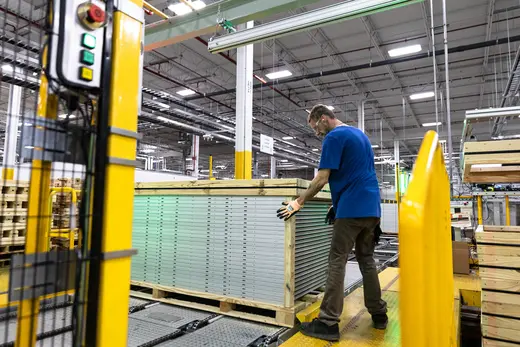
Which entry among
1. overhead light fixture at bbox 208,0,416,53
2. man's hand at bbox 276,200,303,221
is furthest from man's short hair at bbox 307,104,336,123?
overhead light fixture at bbox 208,0,416,53

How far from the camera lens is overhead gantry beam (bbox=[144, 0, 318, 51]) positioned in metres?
4.03

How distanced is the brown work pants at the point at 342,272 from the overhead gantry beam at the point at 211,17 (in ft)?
8.33

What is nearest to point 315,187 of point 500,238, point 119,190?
point 119,190

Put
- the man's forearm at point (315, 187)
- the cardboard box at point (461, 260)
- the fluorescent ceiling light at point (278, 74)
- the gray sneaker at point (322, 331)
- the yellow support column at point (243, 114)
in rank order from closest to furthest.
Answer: the gray sneaker at point (322, 331)
the man's forearm at point (315, 187)
the cardboard box at point (461, 260)
the yellow support column at point (243, 114)
the fluorescent ceiling light at point (278, 74)

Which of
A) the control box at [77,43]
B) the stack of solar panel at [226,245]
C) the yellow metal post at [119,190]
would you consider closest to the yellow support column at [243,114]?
the stack of solar panel at [226,245]

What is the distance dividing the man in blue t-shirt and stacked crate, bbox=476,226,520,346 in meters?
1.33

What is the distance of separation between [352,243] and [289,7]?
2813 millimetres

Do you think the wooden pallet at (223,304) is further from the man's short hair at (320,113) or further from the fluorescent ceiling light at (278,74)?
the fluorescent ceiling light at (278,74)

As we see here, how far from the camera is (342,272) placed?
2914mm

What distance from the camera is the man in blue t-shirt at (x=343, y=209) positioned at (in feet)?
9.49

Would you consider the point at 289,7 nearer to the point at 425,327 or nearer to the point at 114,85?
the point at 114,85

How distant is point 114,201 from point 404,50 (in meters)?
11.3

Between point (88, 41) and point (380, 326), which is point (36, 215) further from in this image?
point (380, 326)

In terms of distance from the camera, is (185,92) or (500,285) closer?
(500,285)
